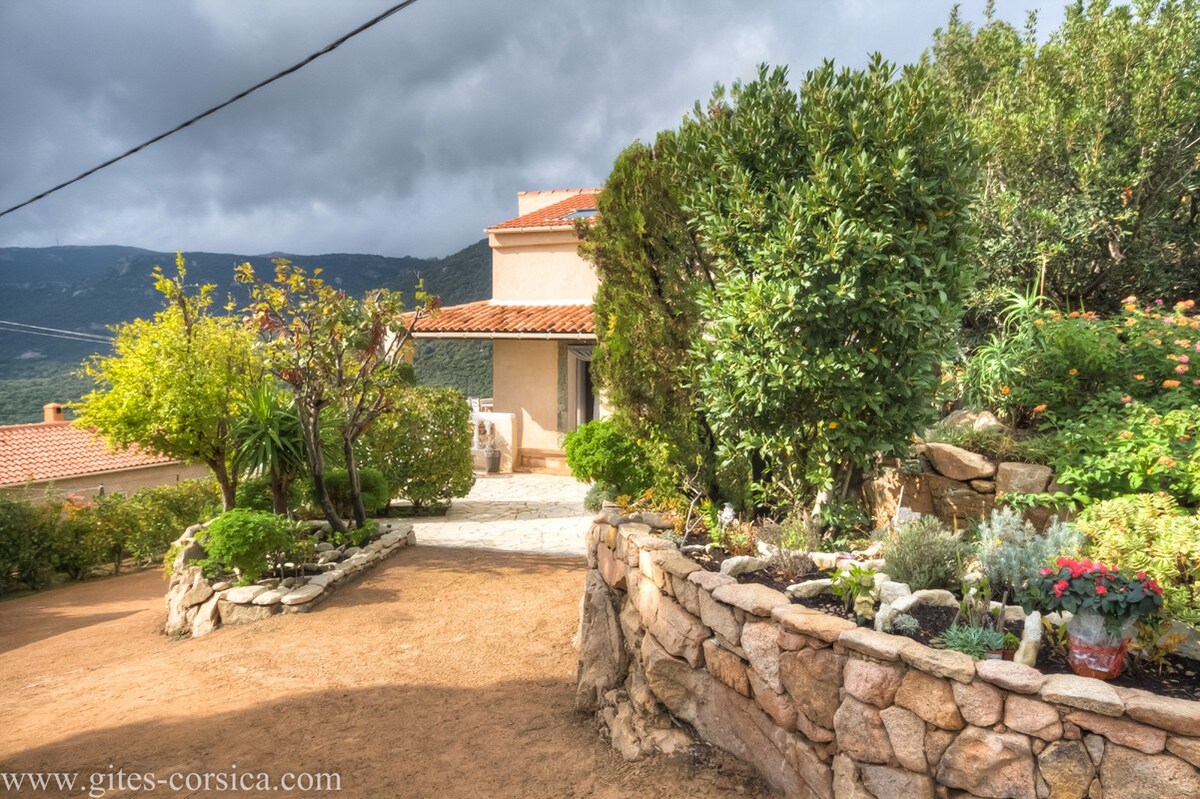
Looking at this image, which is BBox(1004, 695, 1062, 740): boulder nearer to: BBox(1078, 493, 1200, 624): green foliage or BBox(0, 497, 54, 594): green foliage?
BBox(1078, 493, 1200, 624): green foliage

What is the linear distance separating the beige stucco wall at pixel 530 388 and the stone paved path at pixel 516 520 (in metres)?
1.34

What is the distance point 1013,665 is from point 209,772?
4.60 m

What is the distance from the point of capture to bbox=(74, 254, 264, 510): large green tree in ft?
32.4

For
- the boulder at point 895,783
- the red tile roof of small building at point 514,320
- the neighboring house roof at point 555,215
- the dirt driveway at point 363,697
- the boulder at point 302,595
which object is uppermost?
the neighboring house roof at point 555,215

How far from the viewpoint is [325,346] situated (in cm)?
872

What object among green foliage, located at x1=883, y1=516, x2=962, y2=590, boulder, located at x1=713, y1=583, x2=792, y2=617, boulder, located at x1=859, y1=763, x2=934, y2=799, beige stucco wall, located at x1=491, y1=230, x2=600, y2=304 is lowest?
boulder, located at x1=859, y1=763, x2=934, y2=799

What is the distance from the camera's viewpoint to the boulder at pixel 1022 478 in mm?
5555

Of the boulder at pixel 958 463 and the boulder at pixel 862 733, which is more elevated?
the boulder at pixel 958 463

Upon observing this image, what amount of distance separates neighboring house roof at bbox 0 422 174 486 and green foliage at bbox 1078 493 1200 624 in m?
21.9

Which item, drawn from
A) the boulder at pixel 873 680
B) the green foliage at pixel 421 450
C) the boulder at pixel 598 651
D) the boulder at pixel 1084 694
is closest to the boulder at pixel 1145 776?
the boulder at pixel 1084 694

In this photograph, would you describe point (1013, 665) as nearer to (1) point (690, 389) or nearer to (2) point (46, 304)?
(1) point (690, 389)

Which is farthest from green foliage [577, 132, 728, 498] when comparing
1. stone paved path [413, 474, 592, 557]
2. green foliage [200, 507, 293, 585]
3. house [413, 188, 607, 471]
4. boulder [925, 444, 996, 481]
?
house [413, 188, 607, 471]

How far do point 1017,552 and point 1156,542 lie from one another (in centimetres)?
121

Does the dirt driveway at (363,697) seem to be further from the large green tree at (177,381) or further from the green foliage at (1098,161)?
the green foliage at (1098,161)
